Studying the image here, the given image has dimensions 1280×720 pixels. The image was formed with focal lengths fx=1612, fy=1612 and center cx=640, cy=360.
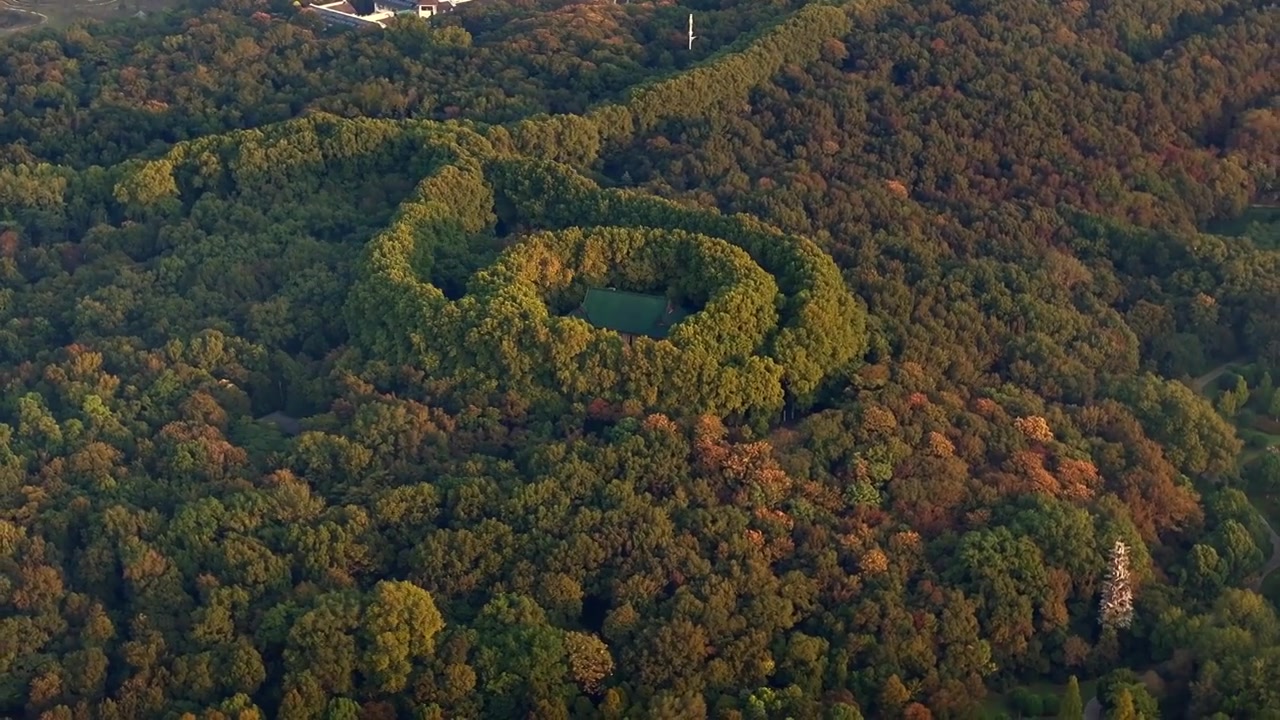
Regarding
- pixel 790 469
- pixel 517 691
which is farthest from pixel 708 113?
pixel 517 691

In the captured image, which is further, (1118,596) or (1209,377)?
(1209,377)

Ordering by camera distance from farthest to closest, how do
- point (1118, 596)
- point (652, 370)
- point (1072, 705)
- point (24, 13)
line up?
1. point (24, 13)
2. point (652, 370)
3. point (1118, 596)
4. point (1072, 705)

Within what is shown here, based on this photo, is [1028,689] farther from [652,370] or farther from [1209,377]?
[1209,377]

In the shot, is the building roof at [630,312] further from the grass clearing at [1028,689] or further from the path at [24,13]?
the path at [24,13]

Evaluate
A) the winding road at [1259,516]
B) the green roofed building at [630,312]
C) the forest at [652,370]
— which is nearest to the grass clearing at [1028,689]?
the forest at [652,370]

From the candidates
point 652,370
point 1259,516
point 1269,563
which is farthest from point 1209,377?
point 652,370

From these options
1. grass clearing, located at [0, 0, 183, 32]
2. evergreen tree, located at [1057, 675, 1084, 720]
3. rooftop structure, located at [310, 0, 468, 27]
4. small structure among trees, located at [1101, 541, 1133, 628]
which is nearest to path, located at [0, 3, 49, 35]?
grass clearing, located at [0, 0, 183, 32]

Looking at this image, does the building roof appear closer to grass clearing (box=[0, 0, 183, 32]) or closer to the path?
grass clearing (box=[0, 0, 183, 32])

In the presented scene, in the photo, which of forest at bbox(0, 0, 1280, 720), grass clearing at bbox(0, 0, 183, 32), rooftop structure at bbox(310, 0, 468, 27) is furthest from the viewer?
grass clearing at bbox(0, 0, 183, 32)

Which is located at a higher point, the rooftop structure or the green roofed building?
the rooftop structure
